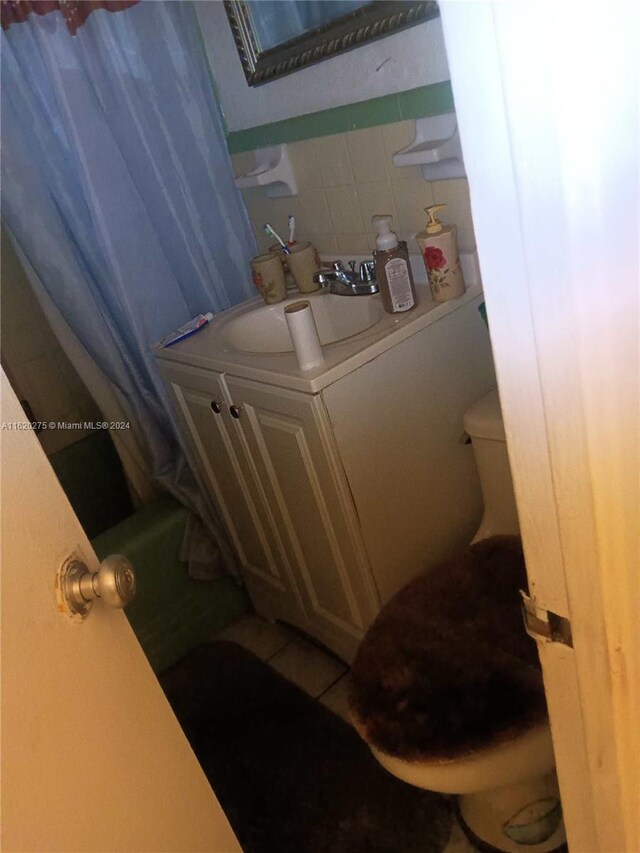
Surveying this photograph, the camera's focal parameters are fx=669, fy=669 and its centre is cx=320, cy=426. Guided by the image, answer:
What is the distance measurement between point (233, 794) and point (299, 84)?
66.5 inches

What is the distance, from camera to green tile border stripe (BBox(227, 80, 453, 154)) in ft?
4.54

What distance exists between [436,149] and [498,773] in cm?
115

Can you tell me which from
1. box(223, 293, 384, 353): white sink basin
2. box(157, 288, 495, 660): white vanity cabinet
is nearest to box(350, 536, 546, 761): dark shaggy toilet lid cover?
box(157, 288, 495, 660): white vanity cabinet

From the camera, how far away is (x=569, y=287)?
0.40 metres

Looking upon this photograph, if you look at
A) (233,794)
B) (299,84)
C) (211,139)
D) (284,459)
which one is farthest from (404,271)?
(233,794)

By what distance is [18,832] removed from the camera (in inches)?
22.8

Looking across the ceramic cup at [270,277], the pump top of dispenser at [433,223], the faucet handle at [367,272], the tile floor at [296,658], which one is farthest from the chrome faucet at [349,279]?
the tile floor at [296,658]

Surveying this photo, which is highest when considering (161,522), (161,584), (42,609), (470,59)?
(470,59)

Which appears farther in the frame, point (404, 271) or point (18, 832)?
point (404, 271)

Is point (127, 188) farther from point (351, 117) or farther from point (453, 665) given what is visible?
point (453, 665)

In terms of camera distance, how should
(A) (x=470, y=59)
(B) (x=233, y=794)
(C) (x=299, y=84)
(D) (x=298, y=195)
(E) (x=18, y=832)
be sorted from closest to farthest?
(A) (x=470, y=59) < (E) (x=18, y=832) < (B) (x=233, y=794) < (C) (x=299, y=84) < (D) (x=298, y=195)

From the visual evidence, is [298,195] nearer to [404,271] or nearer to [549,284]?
[404,271]

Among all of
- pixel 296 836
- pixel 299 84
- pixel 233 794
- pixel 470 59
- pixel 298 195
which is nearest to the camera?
pixel 470 59

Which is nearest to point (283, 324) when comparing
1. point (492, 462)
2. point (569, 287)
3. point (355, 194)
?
point (355, 194)
